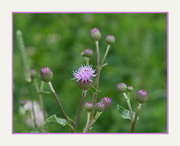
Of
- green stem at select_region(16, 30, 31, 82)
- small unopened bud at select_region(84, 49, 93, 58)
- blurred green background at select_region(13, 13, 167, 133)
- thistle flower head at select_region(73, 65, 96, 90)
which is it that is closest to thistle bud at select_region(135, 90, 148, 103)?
thistle flower head at select_region(73, 65, 96, 90)

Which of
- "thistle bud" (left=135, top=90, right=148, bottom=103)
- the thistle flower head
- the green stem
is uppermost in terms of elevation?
the green stem

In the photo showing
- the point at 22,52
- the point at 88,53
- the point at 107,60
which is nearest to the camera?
the point at 22,52

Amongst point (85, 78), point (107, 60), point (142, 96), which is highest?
point (107, 60)

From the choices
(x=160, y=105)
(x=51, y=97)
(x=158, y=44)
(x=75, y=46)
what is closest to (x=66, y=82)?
(x=51, y=97)

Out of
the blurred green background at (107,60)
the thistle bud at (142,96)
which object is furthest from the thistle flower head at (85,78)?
the blurred green background at (107,60)

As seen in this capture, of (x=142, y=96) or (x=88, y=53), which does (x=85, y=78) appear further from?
(x=142, y=96)

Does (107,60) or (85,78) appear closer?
(85,78)

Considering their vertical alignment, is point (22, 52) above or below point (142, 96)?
above

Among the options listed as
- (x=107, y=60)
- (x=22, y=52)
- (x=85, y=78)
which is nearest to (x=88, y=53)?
(x=85, y=78)

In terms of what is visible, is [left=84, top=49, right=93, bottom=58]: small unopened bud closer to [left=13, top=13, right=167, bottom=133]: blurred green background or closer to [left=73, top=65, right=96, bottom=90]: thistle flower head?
[left=73, top=65, right=96, bottom=90]: thistle flower head
